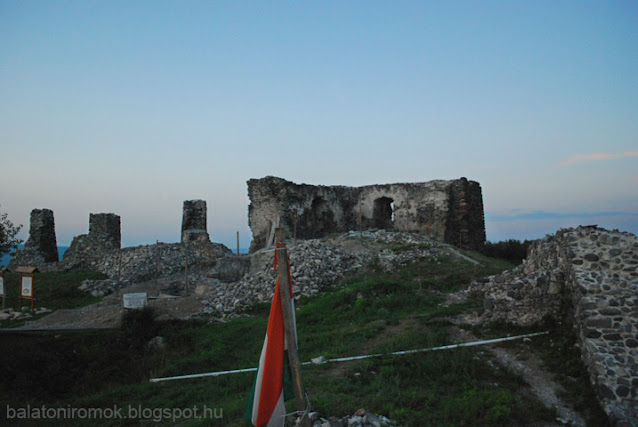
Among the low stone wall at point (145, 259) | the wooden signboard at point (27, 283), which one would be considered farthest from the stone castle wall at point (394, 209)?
the wooden signboard at point (27, 283)

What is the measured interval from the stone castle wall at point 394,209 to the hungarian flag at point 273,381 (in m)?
16.1

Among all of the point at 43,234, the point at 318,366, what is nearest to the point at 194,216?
the point at 43,234

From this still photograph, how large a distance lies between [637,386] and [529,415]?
172 cm

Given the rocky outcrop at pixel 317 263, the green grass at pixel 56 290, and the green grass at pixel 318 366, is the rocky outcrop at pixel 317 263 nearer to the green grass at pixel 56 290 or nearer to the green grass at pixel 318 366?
the green grass at pixel 318 366

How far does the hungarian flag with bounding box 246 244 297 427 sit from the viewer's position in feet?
13.8

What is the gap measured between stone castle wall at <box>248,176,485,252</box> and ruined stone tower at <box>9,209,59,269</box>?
12642 mm

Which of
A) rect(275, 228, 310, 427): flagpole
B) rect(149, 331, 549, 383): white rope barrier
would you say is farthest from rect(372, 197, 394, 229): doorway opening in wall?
rect(275, 228, 310, 427): flagpole

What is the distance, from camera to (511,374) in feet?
20.4

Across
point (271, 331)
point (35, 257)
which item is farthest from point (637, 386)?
point (35, 257)

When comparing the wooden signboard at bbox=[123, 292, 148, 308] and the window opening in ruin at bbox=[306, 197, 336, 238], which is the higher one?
the window opening in ruin at bbox=[306, 197, 336, 238]

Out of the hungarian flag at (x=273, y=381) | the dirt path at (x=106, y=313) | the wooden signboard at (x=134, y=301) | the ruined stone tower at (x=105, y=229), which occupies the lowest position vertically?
the dirt path at (x=106, y=313)

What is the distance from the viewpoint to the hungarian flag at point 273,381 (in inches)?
Answer: 166

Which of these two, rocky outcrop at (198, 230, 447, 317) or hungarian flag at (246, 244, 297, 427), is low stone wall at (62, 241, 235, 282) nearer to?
rocky outcrop at (198, 230, 447, 317)

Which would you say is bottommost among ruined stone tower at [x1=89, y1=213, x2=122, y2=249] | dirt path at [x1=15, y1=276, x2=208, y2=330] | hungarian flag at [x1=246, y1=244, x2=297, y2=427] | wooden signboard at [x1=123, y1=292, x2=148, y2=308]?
dirt path at [x1=15, y1=276, x2=208, y2=330]
